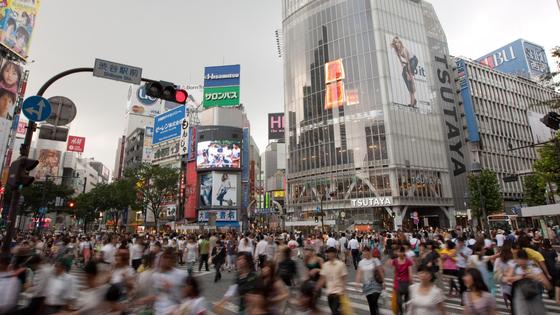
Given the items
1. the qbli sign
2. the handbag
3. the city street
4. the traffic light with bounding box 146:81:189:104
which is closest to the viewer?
the handbag

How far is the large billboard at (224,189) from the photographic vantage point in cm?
6125

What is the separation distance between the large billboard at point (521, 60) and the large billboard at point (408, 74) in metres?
31.8

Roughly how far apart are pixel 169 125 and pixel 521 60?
85.1 m

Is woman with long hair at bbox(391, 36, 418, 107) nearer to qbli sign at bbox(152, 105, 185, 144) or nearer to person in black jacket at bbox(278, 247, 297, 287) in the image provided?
qbli sign at bbox(152, 105, 185, 144)

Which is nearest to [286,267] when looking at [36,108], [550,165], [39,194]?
[36,108]

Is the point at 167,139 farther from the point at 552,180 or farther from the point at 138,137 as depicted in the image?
the point at 552,180

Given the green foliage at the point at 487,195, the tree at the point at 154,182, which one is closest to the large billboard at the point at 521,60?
the green foliage at the point at 487,195

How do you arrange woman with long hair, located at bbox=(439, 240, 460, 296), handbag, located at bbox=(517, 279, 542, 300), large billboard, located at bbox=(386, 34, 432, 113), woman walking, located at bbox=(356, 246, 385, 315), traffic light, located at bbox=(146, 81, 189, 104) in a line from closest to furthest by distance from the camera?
handbag, located at bbox=(517, 279, 542, 300) < woman walking, located at bbox=(356, 246, 385, 315) < traffic light, located at bbox=(146, 81, 189, 104) < woman with long hair, located at bbox=(439, 240, 460, 296) < large billboard, located at bbox=(386, 34, 432, 113)

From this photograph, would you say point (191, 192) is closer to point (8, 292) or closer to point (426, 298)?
point (8, 292)

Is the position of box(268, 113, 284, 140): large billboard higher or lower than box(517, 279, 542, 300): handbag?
higher

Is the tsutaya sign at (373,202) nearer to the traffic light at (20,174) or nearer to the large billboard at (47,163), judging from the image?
the traffic light at (20,174)

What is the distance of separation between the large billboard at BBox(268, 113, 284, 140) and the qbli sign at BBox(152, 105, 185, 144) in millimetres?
29673

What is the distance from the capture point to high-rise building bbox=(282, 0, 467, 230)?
5172 cm

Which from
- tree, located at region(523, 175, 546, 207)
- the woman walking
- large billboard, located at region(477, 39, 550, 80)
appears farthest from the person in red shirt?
large billboard, located at region(477, 39, 550, 80)
